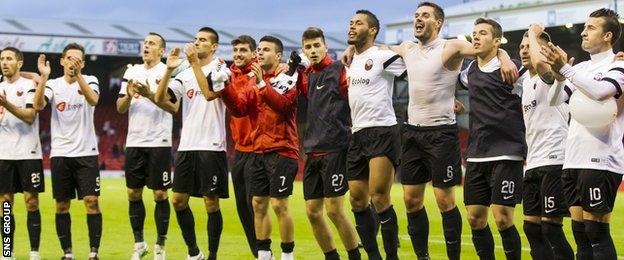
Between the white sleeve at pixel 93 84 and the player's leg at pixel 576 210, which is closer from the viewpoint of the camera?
the player's leg at pixel 576 210

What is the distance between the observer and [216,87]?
33.1 ft

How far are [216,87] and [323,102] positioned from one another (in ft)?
3.30

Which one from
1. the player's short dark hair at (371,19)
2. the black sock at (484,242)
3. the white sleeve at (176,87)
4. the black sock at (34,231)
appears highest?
the player's short dark hair at (371,19)

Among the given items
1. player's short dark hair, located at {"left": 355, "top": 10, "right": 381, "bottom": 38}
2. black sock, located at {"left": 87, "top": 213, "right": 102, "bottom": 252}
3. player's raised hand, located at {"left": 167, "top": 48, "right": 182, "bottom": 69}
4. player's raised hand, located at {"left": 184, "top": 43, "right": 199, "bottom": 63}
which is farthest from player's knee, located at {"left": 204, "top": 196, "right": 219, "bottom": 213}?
player's short dark hair, located at {"left": 355, "top": 10, "right": 381, "bottom": 38}

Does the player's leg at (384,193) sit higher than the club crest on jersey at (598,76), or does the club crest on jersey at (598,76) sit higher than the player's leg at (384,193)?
the club crest on jersey at (598,76)

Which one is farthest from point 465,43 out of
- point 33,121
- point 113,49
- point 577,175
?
point 113,49

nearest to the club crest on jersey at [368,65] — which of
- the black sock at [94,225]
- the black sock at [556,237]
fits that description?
the black sock at [556,237]

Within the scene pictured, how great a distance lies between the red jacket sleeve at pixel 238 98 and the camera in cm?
1012

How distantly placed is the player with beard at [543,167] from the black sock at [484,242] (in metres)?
0.36

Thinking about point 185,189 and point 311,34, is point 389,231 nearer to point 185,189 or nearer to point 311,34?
point 311,34

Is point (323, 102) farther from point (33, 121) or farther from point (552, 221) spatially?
point (33, 121)

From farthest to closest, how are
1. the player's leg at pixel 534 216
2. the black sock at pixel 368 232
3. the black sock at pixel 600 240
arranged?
the black sock at pixel 368 232 → the player's leg at pixel 534 216 → the black sock at pixel 600 240

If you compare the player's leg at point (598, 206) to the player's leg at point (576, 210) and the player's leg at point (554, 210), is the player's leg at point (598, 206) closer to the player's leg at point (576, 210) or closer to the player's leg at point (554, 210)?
the player's leg at point (576, 210)

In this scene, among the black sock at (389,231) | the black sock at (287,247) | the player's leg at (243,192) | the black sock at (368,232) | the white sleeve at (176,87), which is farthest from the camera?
the white sleeve at (176,87)
